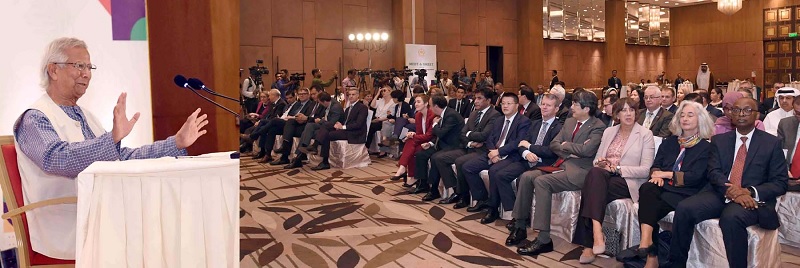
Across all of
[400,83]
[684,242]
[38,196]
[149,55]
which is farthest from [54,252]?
[400,83]

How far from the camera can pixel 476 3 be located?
18.6 meters

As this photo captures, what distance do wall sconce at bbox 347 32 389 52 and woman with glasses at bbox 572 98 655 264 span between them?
12.1 meters

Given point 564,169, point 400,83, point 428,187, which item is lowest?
point 428,187

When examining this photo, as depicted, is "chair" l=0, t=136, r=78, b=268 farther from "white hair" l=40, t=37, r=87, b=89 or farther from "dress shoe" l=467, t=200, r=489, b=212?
"dress shoe" l=467, t=200, r=489, b=212

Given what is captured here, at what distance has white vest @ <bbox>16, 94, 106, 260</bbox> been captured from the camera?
2.30 metres

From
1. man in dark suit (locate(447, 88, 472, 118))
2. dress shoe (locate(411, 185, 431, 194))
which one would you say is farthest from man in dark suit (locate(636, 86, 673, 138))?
man in dark suit (locate(447, 88, 472, 118))

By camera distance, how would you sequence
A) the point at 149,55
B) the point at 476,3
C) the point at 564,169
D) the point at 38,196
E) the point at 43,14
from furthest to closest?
the point at 476,3 → the point at 564,169 → the point at 149,55 → the point at 43,14 → the point at 38,196

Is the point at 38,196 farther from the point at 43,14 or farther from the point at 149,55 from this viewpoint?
the point at 149,55

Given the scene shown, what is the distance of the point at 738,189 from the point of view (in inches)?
136

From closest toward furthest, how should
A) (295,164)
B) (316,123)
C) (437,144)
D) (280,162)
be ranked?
(437,144) < (295,164) < (316,123) < (280,162)

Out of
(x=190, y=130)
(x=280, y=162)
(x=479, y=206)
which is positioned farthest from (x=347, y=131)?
(x=190, y=130)

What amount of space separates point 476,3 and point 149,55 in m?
15.5

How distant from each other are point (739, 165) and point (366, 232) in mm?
2770

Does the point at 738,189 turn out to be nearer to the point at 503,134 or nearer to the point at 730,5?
the point at 503,134
